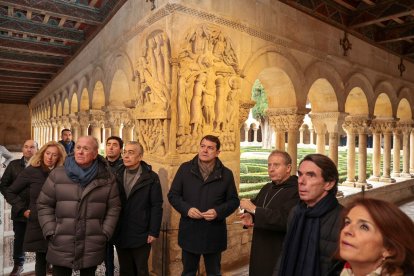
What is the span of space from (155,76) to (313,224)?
310 centimetres

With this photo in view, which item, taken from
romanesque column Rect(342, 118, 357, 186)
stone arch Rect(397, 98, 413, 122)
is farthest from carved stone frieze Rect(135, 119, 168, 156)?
stone arch Rect(397, 98, 413, 122)

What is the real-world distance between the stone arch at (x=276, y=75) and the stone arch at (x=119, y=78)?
2.07 m

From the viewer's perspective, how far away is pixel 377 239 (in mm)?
1206

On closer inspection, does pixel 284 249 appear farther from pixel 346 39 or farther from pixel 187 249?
pixel 346 39

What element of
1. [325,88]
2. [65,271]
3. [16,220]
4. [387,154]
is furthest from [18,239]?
[387,154]

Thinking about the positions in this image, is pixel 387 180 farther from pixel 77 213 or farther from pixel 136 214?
pixel 77 213

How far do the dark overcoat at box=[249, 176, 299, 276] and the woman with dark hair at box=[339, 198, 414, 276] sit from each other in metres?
0.96

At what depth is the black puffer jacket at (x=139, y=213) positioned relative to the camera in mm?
Result: 2957

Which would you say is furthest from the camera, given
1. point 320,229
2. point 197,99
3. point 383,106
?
point 383,106

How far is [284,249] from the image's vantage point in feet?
6.16

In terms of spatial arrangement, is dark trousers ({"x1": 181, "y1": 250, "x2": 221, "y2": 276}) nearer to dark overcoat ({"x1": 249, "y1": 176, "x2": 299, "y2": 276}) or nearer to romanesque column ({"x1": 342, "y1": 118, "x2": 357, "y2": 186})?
dark overcoat ({"x1": 249, "y1": 176, "x2": 299, "y2": 276})

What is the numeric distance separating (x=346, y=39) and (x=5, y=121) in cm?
2596

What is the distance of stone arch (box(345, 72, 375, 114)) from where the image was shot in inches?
287

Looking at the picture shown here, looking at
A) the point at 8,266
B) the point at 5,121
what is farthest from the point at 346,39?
the point at 5,121
